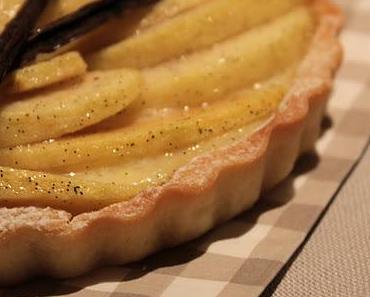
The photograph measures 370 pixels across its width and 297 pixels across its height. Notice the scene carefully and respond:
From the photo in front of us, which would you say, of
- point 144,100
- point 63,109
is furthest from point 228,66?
point 63,109

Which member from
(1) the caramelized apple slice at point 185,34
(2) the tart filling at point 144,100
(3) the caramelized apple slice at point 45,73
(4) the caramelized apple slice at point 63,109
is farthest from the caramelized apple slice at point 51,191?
(1) the caramelized apple slice at point 185,34

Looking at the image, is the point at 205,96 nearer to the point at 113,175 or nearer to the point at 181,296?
the point at 113,175

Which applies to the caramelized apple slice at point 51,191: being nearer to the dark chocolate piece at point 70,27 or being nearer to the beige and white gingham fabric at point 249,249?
the beige and white gingham fabric at point 249,249

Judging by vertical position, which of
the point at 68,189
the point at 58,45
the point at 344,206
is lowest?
the point at 344,206

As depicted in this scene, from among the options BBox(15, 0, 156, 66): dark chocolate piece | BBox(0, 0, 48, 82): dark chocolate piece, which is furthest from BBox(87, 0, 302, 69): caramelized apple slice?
BBox(0, 0, 48, 82): dark chocolate piece

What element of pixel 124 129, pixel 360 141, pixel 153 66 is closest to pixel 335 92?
pixel 360 141

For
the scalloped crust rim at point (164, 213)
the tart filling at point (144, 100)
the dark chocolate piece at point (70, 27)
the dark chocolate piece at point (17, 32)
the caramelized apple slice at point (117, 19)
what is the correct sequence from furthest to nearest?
the caramelized apple slice at point (117, 19) → the dark chocolate piece at point (70, 27) → the dark chocolate piece at point (17, 32) → the tart filling at point (144, 100) → the scalloped crust rim at point (164, 213)
